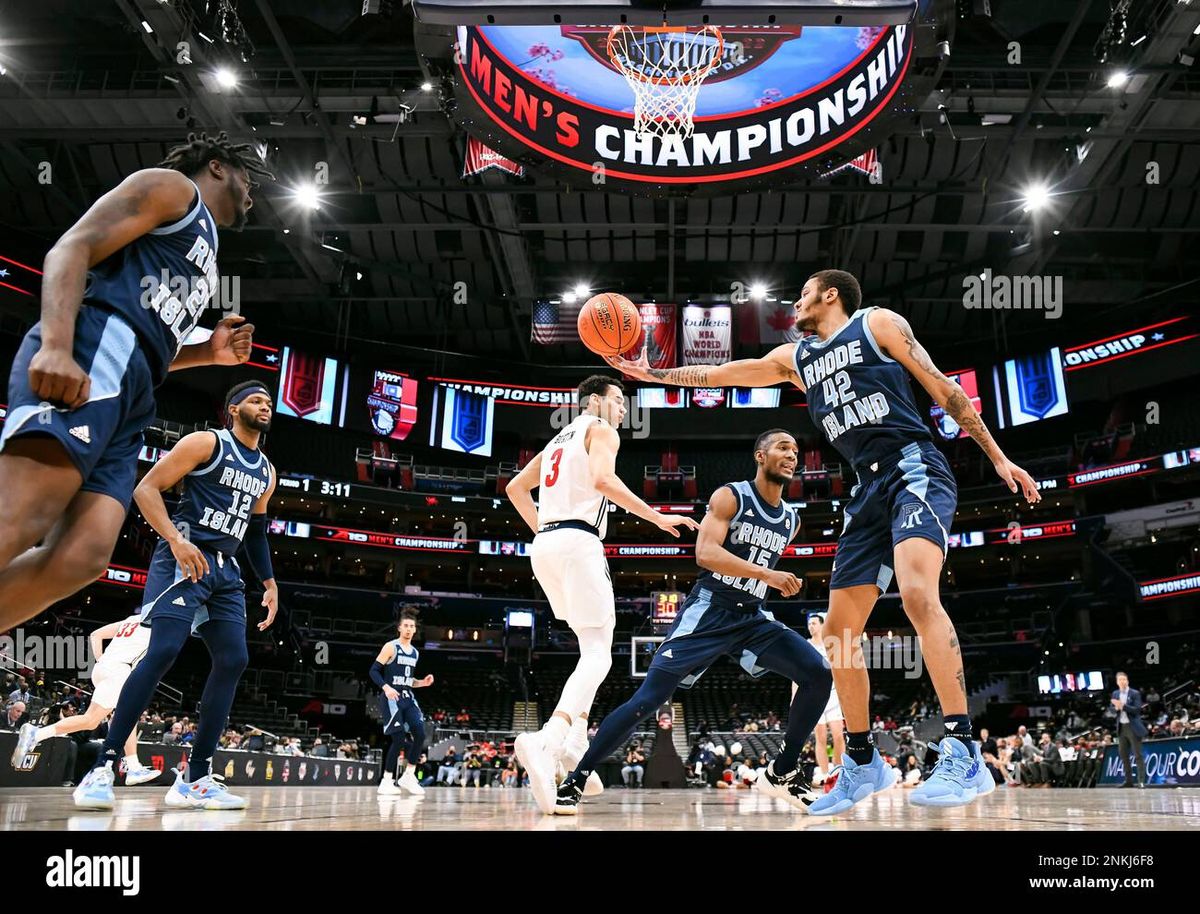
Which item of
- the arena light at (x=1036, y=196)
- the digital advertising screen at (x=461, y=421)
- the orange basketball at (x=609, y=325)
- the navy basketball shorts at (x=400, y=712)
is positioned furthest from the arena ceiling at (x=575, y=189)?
the navy basketball shorts at (x=400, y=712)

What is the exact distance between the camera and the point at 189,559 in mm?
4359

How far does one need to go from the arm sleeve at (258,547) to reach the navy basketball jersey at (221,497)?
8.4 inches

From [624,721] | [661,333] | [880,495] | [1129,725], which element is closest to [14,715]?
[624,721]

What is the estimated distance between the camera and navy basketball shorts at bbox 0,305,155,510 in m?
2.44

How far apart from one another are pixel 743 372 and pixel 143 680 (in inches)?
142

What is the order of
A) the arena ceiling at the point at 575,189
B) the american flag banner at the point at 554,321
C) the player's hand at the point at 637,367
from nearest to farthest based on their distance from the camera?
the player's hand at the point at 637,367 → the arena ceiling at the point at 575,189 → the american flag banner at the point at 554,321

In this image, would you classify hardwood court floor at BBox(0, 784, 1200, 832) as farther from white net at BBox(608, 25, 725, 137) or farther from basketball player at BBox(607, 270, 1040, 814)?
white net at BBox(608, 25, 725, 137)

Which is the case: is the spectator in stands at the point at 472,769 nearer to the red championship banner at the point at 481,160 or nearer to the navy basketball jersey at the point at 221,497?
the red championship banner at the point at 481,160

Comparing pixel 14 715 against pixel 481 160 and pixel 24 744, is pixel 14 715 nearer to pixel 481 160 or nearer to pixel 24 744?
pixel 24 744

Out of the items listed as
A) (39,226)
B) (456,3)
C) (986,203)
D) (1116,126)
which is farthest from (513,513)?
(456,3)

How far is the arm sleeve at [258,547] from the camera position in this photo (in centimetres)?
555

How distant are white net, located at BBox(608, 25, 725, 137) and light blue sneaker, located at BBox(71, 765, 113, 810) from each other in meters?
7.18
